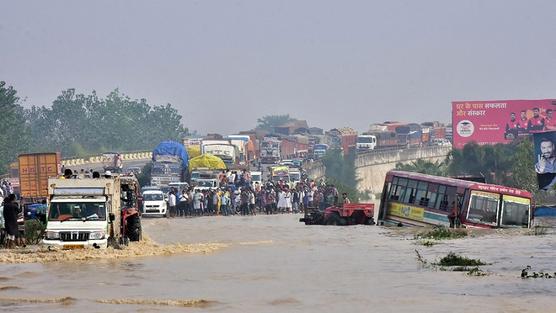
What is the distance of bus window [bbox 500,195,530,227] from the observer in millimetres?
41562

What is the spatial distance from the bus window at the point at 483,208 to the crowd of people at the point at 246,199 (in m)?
16.2

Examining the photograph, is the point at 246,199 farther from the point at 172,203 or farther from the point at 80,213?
the point at 80,213

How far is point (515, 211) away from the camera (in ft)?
138

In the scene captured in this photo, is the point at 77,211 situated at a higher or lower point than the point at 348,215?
higher

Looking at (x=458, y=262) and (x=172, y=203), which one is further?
(x=172, y=203)

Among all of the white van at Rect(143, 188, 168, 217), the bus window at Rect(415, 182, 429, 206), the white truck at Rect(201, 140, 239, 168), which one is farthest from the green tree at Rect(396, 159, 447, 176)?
the bus window at Rect(415, 182, 429, 206)

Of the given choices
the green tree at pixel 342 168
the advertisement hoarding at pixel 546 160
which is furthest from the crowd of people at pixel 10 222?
the green tree at pixel 342 168

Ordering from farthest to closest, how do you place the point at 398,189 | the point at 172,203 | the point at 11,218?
the point at 172,203 < the point at 398,189 < the point at 11,218

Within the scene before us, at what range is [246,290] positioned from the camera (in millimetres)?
24438

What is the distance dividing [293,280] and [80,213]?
650 centimetres

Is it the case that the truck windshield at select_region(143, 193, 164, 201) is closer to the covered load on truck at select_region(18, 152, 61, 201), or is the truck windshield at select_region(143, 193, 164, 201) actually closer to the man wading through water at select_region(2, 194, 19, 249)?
the covered load on truck at select_region(18, 152, 61, 201)

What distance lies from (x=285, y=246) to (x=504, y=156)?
55.2 metres

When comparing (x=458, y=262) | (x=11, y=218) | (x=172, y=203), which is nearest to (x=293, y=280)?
(x=458, y=262)

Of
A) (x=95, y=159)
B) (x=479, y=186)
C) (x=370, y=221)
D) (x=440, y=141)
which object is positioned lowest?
(x=370, y=221)
